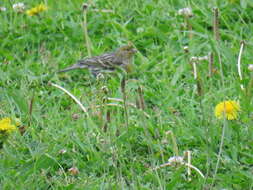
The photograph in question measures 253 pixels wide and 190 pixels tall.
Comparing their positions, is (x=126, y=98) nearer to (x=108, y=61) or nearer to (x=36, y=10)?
(x=108, y=61)

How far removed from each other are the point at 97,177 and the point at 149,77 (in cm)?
181

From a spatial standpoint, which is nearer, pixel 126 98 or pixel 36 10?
pixel 126 98

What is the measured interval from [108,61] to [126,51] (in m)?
0.21

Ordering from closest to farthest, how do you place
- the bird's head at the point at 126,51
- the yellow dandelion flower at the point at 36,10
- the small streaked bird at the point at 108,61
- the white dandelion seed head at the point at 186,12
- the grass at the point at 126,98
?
the grass at the point at 126,98 → the small streaked bird at the point at 108,61 → the bird's head at the point at 126,51 → the white dandelion seed head at the point at 186,12 → the yellow dandelion flower at the point at 36,10

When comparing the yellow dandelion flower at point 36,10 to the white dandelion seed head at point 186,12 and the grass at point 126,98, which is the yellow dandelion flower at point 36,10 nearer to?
the grass at point 126,98

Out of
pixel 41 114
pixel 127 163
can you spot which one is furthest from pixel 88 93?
pixel 127 163

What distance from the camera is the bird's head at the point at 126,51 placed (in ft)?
21.0

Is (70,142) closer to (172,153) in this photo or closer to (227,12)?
(172,153)

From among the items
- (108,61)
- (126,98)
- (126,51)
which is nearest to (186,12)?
(126,51)

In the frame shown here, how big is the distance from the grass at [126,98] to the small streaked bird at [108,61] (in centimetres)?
10

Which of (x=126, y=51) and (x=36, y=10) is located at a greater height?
(x=36, y=10)

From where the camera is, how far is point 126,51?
6.46 meters

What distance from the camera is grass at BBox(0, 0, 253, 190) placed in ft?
14.3

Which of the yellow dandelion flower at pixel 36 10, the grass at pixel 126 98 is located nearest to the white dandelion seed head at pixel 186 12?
the grass at pixel 126 98
